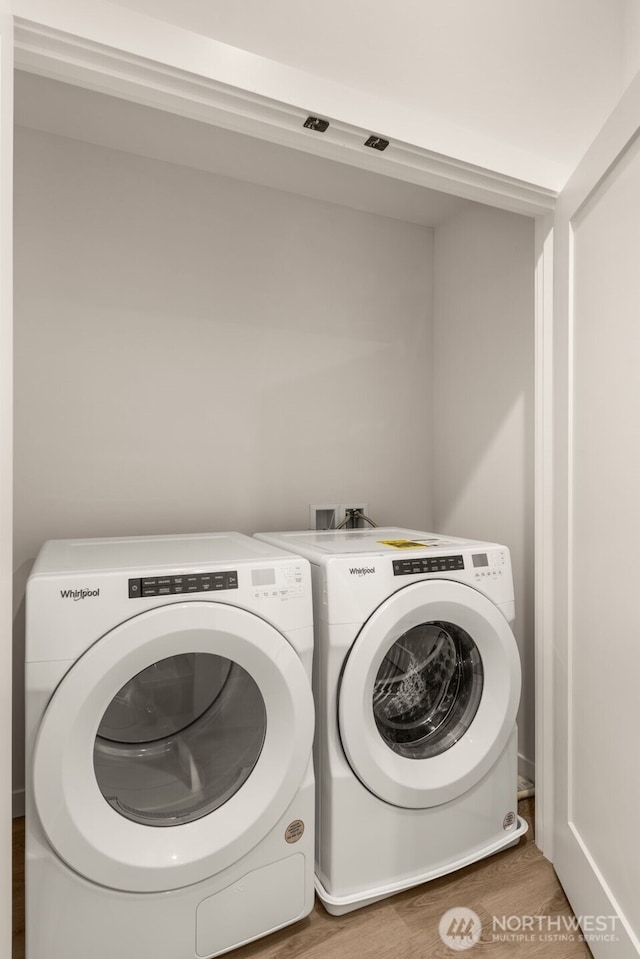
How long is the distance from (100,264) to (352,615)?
1.42 m

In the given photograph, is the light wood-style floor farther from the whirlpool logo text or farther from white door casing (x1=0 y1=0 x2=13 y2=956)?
the whirlpool logo text

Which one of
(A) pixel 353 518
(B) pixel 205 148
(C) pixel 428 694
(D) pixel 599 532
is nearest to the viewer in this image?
(D) pixel 599 532

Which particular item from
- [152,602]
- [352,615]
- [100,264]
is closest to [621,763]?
[352,615]

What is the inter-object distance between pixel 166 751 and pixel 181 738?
0.15 feet

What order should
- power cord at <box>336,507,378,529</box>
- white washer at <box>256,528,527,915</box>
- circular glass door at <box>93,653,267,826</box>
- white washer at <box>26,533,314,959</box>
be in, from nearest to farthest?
white washer at <box>26,533,314,959</box>
circular glass door at <box>93,653,267,826</box>
white washer at <box>256,528,527,915</box>
power cord at <box>336,507,378,529</box>

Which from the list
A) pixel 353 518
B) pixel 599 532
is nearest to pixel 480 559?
pixel 599 532

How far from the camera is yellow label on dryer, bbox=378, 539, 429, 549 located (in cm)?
156

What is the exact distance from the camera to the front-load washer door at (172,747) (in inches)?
42.4

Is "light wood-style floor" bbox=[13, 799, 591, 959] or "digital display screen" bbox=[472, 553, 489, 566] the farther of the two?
"digital display screen" bbox=[472, 553, 489, 566]

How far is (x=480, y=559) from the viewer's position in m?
1.54

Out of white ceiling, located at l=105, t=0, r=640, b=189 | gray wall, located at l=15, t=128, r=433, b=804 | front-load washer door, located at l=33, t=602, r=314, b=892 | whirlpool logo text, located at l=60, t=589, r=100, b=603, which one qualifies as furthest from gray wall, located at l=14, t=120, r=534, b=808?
whirlpool logo text, located at l=60, t=589, r=100, b=603

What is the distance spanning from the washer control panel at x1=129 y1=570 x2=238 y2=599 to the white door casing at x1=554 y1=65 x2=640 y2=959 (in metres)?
0.81

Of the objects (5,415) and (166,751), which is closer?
(5,415)

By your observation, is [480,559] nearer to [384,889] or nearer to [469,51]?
[384,889]
